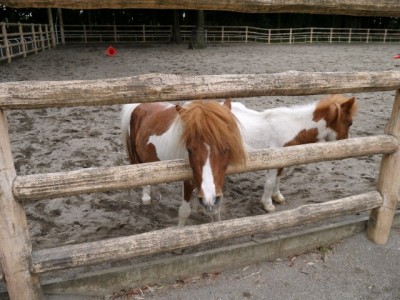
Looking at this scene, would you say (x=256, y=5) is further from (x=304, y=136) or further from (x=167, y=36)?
(x=167, y=36)

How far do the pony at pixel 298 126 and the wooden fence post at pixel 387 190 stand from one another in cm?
76

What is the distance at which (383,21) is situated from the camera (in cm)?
3578

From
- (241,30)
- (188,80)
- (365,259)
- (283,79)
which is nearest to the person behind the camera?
(188,80)

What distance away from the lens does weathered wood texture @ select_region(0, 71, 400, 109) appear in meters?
1.73

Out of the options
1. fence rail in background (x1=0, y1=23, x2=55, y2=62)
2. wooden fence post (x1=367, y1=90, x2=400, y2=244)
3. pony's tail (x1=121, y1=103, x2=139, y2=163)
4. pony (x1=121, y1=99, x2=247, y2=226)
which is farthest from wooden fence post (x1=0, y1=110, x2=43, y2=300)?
fence rail in background (x1=0, y1=23, x2=55, y2=62)

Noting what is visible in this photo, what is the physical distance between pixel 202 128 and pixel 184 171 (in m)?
0.31

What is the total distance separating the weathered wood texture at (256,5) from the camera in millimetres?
1627

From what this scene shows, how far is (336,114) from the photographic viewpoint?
10.7ft

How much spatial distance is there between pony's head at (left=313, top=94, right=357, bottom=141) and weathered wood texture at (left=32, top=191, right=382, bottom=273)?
3.27 ft

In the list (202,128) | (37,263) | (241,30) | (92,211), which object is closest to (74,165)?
(92,211)

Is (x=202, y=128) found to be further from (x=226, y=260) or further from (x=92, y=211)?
(x=92, y=211)

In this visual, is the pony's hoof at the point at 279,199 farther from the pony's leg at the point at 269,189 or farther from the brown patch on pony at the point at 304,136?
the brown patch on pony at the point at 304,136

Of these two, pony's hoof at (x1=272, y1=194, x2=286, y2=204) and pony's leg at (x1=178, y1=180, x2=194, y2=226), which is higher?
pony's leg at (x1=178, y1=180, x2=194, y2=226)

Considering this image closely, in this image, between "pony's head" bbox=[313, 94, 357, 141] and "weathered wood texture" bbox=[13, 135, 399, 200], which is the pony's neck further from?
"weathered wood texture" bbox=[13, 135, 399, 200]
